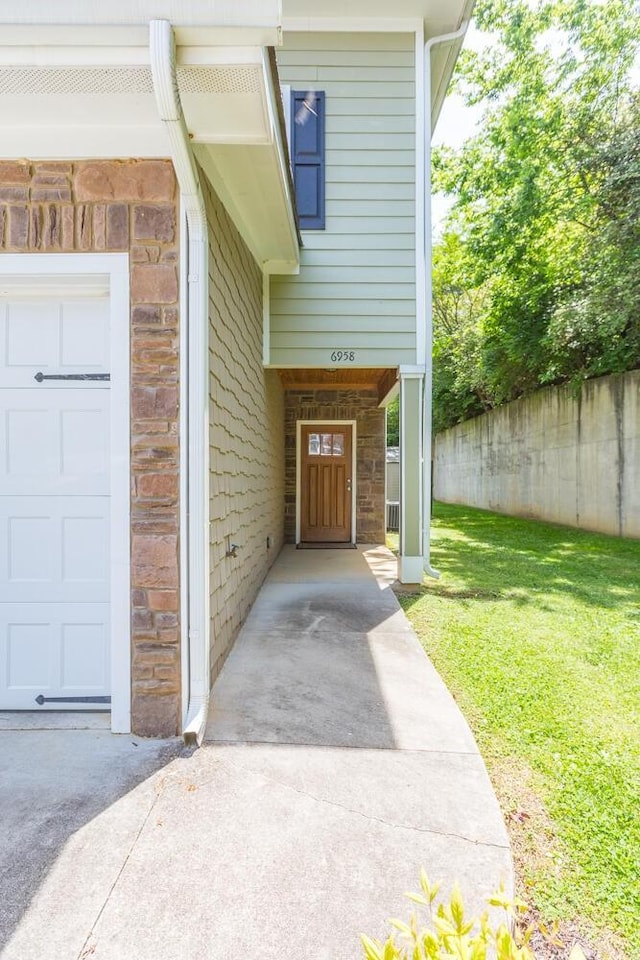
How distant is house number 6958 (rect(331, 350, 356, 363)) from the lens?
523 cm

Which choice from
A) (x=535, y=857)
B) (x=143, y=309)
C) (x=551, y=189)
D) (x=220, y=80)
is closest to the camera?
(x=535, y=857)

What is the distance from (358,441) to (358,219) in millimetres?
3662

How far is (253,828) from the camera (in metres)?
1.74

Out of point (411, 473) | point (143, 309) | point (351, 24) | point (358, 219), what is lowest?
point (411, 473)

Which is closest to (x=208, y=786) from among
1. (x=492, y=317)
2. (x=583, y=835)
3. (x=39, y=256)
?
(x=583, y=835)

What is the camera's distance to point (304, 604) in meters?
4.58

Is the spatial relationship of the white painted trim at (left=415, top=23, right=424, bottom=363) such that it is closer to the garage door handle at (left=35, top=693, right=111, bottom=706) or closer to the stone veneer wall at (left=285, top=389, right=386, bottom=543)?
the stone veneer wall at (left=285, top=389, right=386, bottom=543)

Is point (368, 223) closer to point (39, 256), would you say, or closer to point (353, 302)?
point (353, 302)

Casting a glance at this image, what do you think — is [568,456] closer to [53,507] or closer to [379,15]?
[379,15]

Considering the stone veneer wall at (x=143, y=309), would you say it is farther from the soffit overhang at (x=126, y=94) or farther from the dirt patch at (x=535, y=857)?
the dirt patch at (x=535, y=857)

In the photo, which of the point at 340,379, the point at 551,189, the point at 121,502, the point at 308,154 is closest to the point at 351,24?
the point at 308,154

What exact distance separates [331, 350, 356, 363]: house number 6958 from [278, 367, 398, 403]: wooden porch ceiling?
2.99ft

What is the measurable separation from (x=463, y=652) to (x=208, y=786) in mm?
2074

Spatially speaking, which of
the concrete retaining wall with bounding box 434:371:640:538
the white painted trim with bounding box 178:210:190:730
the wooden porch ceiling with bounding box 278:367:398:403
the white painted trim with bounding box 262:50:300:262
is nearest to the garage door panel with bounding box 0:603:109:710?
the white painted trim with bounding box 178:210:190:730
